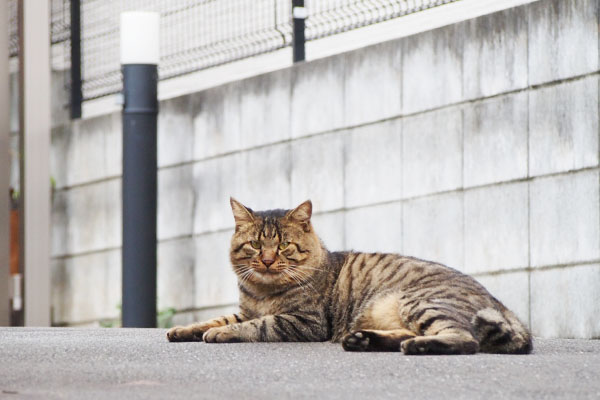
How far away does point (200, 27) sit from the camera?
10.6m

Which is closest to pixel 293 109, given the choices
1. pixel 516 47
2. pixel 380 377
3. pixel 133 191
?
pixel 133 191

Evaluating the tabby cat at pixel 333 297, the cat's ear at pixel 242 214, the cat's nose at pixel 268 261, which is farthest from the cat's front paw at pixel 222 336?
the cat's ear at pixel 242 214

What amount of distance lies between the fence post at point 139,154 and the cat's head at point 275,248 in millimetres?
3202

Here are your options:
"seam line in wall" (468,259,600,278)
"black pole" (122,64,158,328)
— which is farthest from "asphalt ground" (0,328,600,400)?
"black pole" (122,64,158,328)

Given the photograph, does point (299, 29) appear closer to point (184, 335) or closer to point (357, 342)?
point (184, 335)

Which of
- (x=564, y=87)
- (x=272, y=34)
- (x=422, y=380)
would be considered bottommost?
(x=422, y=380)

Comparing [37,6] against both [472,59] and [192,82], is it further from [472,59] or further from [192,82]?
[472,59]

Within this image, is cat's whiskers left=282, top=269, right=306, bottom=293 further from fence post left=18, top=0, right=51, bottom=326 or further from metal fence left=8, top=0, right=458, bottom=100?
fence post left=18, top=0, right=51, bottom=326

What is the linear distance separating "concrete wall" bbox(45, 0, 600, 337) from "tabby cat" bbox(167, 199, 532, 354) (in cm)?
138

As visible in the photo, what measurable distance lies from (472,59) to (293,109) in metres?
1.69

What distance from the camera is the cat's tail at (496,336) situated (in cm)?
577

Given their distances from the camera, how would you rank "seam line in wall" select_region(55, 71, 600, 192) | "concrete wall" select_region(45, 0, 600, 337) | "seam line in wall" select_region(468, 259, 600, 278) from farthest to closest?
"seam line in wall" select_region(55, 71, 600, 192) → "concrete wall" select_region(45, 0, 600, 337) → "seam line in wall" select_region(468, 259, 600, 278)

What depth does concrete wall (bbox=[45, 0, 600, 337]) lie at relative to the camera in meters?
7.64

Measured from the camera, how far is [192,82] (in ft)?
35.7
